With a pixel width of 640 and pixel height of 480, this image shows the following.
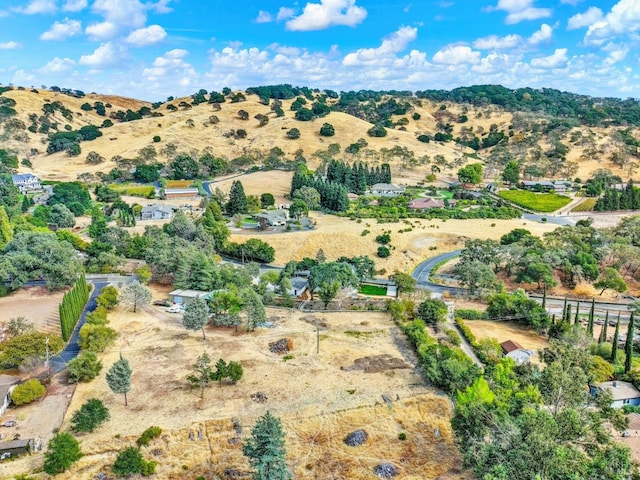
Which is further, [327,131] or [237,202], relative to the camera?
[327,131]

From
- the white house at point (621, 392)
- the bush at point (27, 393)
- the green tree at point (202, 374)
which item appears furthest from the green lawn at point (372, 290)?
the bush at point (27, 393)

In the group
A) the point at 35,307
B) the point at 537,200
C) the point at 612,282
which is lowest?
the point at 612,282

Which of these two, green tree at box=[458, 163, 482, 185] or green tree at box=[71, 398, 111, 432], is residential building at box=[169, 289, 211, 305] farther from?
green tree at box=[458, 163, 482, 185]

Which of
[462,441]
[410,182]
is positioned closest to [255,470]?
[462,441]

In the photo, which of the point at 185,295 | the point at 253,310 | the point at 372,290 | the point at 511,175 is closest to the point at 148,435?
the point at 253,310

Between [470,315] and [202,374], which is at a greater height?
[202,374]

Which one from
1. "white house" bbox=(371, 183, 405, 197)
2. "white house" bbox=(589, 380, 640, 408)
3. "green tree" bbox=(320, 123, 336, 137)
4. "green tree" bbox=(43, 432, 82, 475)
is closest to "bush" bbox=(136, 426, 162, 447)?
"green tree" bbox=(43, 432, 82, 475)

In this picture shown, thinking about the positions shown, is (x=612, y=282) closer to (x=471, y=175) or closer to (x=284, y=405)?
(x=284, y=405)
